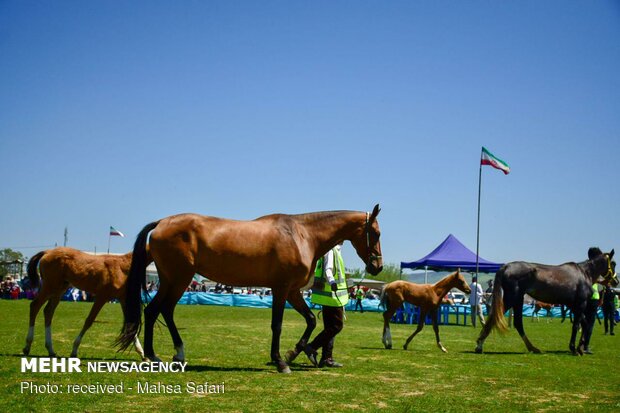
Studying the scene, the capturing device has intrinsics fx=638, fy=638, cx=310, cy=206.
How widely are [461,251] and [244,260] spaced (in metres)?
26.9

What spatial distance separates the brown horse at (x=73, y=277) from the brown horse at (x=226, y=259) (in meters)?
1.20

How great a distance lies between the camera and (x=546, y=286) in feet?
50.9

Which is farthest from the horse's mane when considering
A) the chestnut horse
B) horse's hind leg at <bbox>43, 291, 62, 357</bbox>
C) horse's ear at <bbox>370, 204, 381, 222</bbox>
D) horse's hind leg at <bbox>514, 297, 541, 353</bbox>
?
horse's hind leg at <bbox>514, 297, 541, 353</bbox>

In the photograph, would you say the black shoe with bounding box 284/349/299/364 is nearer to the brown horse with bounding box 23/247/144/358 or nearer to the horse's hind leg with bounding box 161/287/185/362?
the horse's hind leg with bounding box 161/287/185/362

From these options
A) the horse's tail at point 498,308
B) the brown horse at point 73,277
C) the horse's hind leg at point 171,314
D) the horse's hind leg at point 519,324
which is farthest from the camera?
the horse's hind leg at point 519,324

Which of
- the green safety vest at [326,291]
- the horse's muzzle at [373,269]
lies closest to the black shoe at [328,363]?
the green safety vest at [326,291]

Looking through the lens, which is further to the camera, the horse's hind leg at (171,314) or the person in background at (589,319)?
the person in background at (589,319)

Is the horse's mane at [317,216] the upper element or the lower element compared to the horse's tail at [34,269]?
upper

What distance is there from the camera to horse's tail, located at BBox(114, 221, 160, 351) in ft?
30.3

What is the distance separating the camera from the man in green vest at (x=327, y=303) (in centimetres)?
1040

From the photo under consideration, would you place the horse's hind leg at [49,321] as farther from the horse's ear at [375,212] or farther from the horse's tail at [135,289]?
the horse's ear at [375,212]

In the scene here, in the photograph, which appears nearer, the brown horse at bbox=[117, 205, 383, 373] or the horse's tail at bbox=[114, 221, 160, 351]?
the horse's tail at bbox=[114, 221, 160, 351]

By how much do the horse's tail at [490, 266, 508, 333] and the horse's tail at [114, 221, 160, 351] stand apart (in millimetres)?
8108

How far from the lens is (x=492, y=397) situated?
7766 mm
